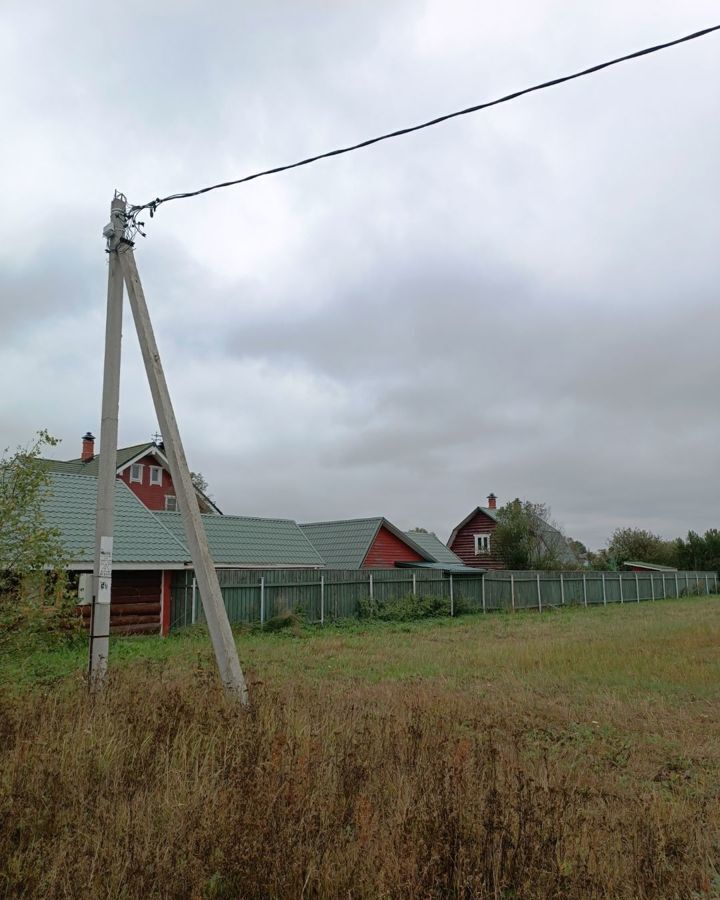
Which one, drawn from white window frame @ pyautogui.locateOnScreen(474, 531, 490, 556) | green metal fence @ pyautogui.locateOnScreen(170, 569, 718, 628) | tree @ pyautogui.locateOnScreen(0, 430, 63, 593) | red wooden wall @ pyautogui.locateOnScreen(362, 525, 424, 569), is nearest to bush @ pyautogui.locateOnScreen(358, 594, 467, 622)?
green metal fence @ pyautogui.locateOnScreen(170, 569, 718, 628)

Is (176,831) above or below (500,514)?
below

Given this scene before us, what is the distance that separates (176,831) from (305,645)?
12.3 meters

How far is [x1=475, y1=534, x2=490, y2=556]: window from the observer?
48.1 m

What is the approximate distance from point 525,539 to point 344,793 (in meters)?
40.8

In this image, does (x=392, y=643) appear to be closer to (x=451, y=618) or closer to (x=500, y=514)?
(x=451, y=618)

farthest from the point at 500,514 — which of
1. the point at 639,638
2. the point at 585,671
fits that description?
the point at 585,671

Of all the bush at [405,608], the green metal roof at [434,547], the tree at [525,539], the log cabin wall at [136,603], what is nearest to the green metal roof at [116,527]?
the log cabin wall at [136,603]

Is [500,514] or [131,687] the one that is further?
[500,514]

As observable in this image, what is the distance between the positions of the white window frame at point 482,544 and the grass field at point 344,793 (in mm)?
39893

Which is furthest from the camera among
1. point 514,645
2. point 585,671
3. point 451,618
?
point 451,618

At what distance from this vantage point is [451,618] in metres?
23.8

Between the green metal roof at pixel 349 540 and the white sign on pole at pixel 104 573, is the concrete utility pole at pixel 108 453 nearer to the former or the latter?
the white sign on pole at pixel 104 573

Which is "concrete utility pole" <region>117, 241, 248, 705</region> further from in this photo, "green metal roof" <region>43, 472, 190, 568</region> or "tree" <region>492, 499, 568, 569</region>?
"tree" <region>492, 499, 568, 569</region>

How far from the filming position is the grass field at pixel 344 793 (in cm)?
320
